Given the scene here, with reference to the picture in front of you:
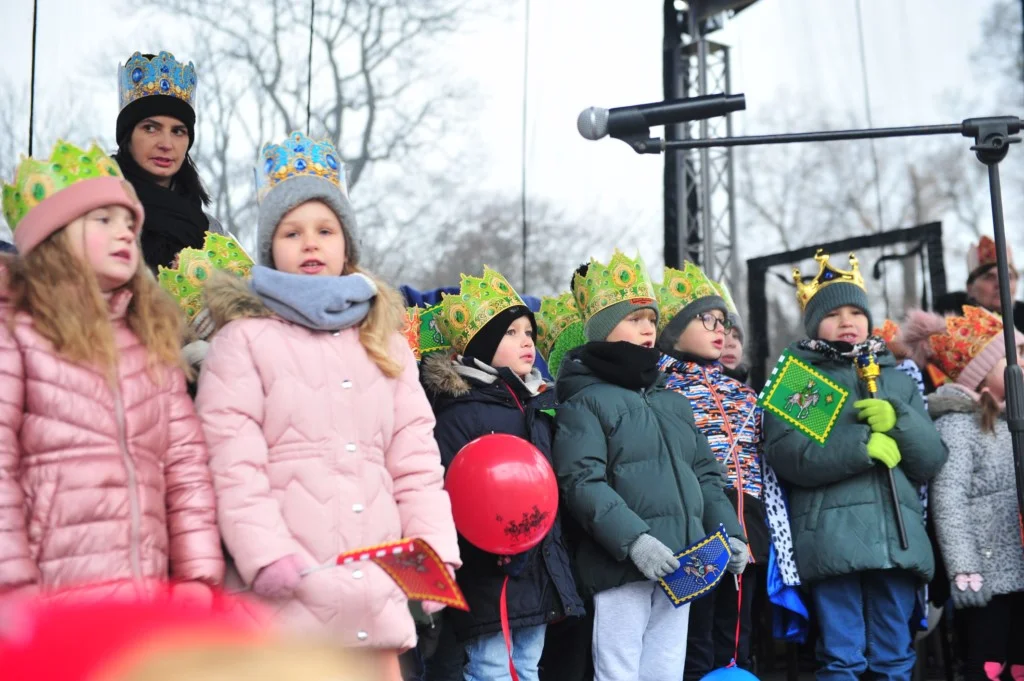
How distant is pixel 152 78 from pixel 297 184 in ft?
3.82

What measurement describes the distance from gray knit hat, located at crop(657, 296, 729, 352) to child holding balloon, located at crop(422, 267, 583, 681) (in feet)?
2.96

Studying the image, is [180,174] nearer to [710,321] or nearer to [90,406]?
[90,406]

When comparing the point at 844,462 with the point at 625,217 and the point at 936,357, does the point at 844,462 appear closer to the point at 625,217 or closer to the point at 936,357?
the point at 936,357

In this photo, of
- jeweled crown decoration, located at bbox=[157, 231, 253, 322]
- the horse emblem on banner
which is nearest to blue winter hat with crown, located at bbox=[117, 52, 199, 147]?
jeweled crown decoration, located at bbox=[157, 231, 253, 322]

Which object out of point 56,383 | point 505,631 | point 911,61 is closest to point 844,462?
point 505,631

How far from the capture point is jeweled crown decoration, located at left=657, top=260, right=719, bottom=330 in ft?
16.2

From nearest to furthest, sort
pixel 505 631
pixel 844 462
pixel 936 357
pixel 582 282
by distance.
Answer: pixel 505 631, pixel 844 462, pixel 582 282, pixel 936 357

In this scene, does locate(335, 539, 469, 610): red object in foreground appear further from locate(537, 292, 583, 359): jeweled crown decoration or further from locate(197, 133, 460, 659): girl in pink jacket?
locate(537, 292, 583, 359): jeweled crown decoration

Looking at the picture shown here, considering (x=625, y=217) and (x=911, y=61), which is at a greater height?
(x=911, y=61)

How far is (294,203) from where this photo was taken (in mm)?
3016

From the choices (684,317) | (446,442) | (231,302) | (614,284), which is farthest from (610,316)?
(231,302)

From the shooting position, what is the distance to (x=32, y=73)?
6.17 metres

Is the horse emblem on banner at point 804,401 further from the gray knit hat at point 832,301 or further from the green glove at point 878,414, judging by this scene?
the gray knit hat at point 832,301

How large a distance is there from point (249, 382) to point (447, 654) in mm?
1311
